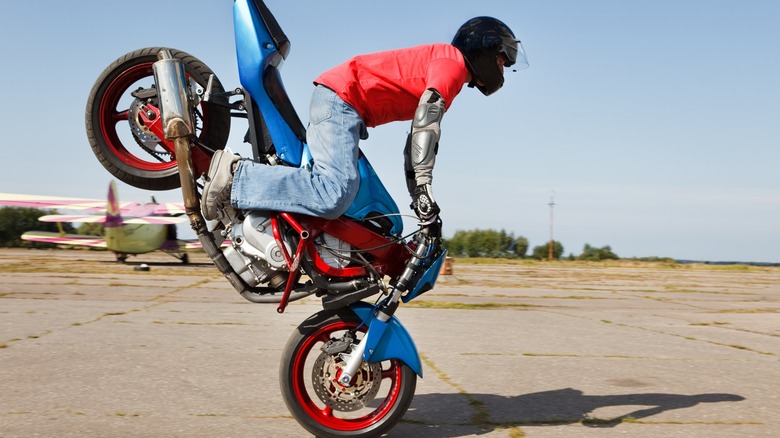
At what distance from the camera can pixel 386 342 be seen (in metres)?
3.88

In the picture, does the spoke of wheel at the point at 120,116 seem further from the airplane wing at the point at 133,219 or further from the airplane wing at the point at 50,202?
the airplane wing at the point at 50,202

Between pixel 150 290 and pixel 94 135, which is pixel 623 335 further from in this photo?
pixel 150 290

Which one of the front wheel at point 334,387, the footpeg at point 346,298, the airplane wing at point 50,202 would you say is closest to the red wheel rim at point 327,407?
the front wheel at point 334,387

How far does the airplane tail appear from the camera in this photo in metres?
24.9

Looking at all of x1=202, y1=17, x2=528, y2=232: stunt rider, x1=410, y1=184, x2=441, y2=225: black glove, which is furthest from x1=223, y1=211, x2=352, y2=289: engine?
x1=410, y1=184, x2=441, y2=225: black glove

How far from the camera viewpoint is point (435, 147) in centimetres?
374

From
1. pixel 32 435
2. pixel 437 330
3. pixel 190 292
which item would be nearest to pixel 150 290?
pixel 190 292

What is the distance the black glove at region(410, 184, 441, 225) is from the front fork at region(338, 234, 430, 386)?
13 cm

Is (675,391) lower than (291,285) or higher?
lower

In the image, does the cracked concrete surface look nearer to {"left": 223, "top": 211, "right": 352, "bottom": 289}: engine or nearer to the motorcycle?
the motorcycle

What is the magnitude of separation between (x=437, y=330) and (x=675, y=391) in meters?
3.22

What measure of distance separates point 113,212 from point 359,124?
23.6m

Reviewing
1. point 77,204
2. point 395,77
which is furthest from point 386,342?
point 77,204

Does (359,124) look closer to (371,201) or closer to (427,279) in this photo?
(371,201)
